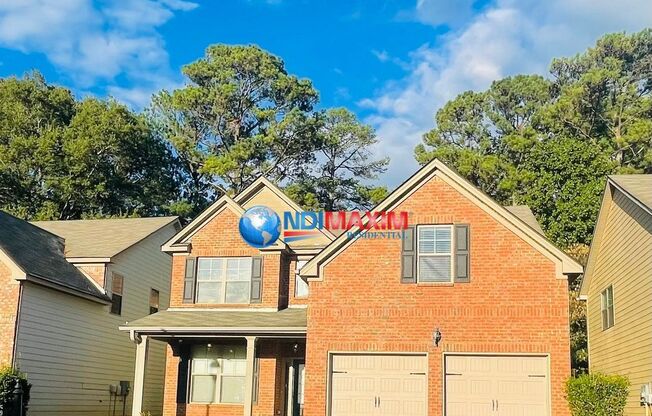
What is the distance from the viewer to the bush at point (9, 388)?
18.7 metres

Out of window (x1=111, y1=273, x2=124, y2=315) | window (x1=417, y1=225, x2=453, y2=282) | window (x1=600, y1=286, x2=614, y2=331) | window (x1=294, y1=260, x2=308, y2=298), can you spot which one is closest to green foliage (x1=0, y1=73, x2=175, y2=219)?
window (x1=111, y1=273, x2=124, y2=315)

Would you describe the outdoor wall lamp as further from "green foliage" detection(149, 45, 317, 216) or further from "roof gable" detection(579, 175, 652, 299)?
"green foliage" detection(149, 45, 317, 216)

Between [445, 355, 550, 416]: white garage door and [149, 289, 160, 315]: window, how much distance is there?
45.1 feet

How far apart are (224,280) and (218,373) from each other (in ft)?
9.08

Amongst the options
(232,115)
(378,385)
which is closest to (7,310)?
(378,385)

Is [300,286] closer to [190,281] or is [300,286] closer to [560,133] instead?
[190,281]

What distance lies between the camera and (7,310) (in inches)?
801

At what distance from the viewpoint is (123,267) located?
82.8ft

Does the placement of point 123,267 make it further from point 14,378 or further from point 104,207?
point 104,207

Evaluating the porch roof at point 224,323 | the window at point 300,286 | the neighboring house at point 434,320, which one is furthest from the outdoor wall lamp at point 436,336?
the window at point 300,286

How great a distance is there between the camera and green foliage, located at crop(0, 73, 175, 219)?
3953 centimetres

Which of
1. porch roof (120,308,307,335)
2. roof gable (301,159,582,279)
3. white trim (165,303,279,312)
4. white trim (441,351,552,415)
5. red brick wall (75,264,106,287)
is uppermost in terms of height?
roof gable (301,159,582,279)

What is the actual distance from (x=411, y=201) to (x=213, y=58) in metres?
30.9

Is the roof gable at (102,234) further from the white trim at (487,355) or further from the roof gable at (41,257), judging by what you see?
the white trim at (487,355)
